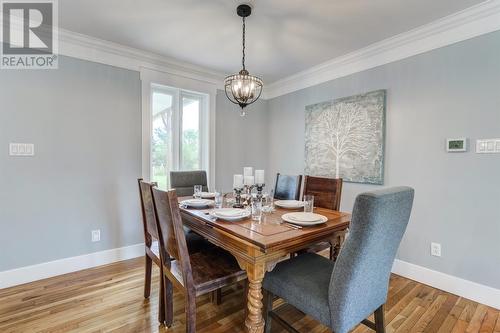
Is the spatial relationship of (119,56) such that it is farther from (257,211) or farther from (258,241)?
(258,241)

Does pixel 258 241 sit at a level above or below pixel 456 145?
below

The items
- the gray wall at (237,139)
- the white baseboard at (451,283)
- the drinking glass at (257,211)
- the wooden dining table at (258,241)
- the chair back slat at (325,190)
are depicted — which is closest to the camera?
the wooden dining table at (258,241)

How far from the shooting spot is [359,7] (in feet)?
6.61

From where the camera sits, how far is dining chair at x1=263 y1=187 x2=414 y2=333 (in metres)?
1.06

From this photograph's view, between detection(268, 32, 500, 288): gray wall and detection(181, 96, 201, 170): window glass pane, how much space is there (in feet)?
7.33

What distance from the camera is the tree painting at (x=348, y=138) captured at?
2.71 metres

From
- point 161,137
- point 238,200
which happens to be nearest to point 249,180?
point 238,200

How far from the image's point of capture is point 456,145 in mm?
2148

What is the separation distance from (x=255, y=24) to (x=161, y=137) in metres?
1.81

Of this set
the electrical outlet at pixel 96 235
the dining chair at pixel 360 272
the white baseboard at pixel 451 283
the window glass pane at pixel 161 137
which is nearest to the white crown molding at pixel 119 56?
the window glass pane at pixel 161 137

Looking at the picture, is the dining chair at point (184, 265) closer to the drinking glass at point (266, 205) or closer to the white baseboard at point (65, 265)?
the drinking glass at point (266, 205)

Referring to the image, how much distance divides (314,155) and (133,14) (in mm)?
2553

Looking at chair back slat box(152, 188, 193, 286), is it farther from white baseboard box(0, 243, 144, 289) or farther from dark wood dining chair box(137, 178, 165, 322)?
white baseboard box(0, 243, 144, 289)

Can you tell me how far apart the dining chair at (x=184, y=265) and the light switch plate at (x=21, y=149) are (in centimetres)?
168
